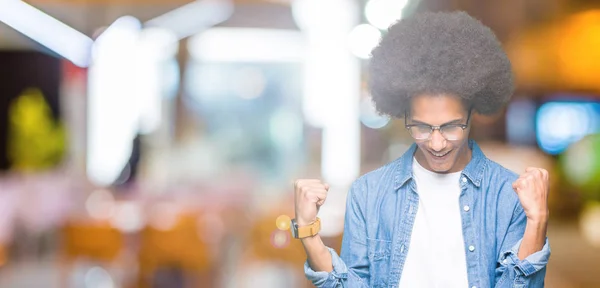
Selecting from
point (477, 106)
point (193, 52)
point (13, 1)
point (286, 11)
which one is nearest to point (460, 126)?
point (477, 106)

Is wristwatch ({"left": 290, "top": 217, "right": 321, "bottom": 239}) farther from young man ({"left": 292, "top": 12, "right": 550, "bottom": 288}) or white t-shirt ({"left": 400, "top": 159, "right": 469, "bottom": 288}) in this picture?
white t-shirt ({"left": 400, "top": 159, "right": 469, "bottom": 288})

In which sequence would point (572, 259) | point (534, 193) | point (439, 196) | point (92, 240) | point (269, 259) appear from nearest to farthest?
point (534, 193), point (439, 196), point (269, 259), point (92, 240), point (572, 259)

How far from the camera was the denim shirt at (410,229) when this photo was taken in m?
1.34

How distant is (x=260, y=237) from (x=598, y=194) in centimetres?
657

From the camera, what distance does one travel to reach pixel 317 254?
1377 mm

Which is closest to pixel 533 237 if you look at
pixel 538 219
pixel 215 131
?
pixel 538 219

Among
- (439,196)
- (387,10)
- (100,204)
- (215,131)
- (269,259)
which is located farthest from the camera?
A: (215,131)

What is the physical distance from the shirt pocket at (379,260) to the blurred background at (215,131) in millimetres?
596

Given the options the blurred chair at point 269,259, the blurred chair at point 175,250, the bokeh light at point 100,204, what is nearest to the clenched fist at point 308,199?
the blurred chair at point 269,259

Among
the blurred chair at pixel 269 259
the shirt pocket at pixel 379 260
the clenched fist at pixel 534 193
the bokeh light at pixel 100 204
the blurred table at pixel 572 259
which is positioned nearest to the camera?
the clenched fist at pixel 534 193

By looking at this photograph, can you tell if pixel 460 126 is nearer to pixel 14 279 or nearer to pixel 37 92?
pixel 14 279

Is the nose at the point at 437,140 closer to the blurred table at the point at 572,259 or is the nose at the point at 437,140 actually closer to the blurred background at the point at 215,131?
the blurred background at the point at 215,131

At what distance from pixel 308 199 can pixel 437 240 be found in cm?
22

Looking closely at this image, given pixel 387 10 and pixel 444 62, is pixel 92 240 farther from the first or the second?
pixel 444 62
